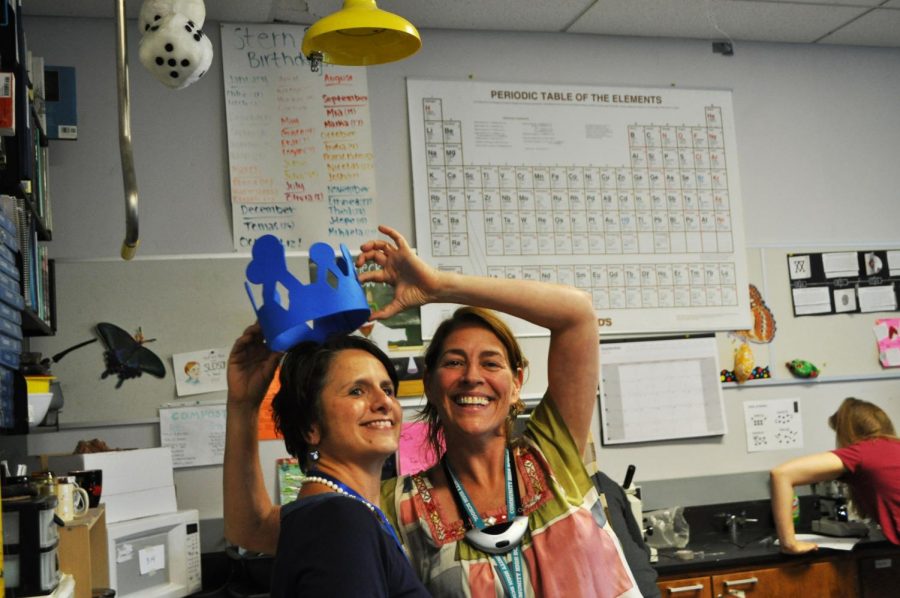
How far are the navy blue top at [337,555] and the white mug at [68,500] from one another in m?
1.20

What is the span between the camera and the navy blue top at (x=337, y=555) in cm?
125

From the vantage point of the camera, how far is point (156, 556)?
318 centimetres

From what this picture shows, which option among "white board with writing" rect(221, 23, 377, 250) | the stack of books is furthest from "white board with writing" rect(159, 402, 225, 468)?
the stack of books

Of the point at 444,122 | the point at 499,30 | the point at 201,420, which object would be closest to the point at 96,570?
the point at 201,420

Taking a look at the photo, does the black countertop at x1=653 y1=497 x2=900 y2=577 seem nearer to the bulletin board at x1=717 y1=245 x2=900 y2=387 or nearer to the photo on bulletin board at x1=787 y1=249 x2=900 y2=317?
the bulletin board at x1=717 y1=245 x2=900 y2=387

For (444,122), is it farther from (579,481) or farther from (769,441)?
(579,481)

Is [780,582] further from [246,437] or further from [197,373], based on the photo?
[246,437]

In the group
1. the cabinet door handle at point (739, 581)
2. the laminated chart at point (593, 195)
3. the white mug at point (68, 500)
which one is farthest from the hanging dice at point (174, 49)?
the cabinet door handle at point (739, 581)

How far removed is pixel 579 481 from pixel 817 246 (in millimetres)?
3031

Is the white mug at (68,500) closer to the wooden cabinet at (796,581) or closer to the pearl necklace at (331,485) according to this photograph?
the pearl necklace at (331,485)

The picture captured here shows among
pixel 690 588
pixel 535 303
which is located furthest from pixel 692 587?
pixel 535 303

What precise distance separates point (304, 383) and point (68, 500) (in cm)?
114

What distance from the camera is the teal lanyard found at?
1728mm

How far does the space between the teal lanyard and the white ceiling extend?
2379 millimetres
